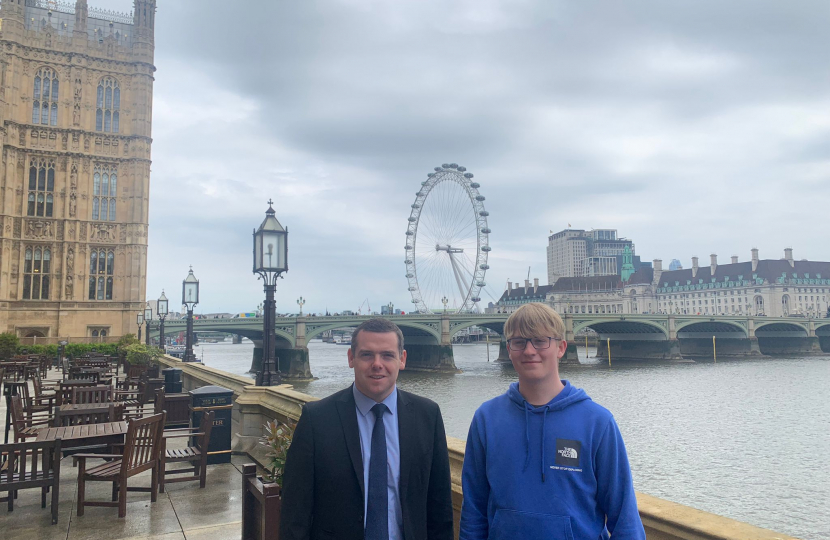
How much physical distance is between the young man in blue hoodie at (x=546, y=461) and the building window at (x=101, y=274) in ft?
154

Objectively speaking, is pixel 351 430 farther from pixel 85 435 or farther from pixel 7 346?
pixel 7 346

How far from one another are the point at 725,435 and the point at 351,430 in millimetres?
25786

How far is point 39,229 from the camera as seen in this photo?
4250 cm

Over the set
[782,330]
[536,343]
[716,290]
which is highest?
[716,290]

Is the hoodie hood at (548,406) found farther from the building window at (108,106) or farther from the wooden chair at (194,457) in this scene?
the building window at (108,106)

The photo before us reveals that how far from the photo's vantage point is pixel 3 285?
1592 inches

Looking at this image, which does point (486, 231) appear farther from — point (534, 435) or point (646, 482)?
point (534, 435)

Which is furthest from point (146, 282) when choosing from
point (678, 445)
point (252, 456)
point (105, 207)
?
point (252, 456)

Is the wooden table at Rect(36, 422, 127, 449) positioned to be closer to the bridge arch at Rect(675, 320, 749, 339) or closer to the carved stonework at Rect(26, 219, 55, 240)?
the carved stonework at Rect(26, 219, 55, 240)

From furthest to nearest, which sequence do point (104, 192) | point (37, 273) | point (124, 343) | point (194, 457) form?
point (104, 192), point (37, 273), point (124, 343), point (194, 457)

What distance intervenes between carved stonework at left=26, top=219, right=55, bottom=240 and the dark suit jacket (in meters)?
46.9

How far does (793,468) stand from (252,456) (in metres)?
18.1

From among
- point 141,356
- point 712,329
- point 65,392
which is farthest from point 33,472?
point 712,329

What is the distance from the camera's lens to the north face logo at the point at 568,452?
2.48 m
